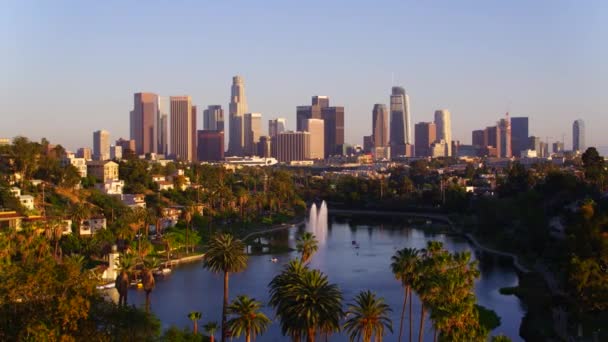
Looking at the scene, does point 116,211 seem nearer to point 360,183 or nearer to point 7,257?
point 7,257

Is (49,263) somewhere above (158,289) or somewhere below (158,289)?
above

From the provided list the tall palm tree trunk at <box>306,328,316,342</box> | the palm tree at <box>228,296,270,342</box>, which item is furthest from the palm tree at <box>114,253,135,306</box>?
the tall palm tree trunk at <box>306,328,316,342</box>

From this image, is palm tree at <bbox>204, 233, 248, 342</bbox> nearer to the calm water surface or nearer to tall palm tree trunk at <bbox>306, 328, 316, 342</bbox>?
the calm water surface

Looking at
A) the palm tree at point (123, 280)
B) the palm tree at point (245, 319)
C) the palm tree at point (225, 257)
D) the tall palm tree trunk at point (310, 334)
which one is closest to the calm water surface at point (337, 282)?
the palm tree at point (123, 280)

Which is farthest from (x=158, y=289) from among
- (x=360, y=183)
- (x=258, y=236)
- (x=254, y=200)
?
(x=360, y=183)

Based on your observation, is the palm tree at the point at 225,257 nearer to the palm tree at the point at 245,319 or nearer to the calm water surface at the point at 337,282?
the calm water surface at the point at 337,282

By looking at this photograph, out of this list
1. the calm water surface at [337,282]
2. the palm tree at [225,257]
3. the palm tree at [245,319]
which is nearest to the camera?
the palm tree at [245,319]
